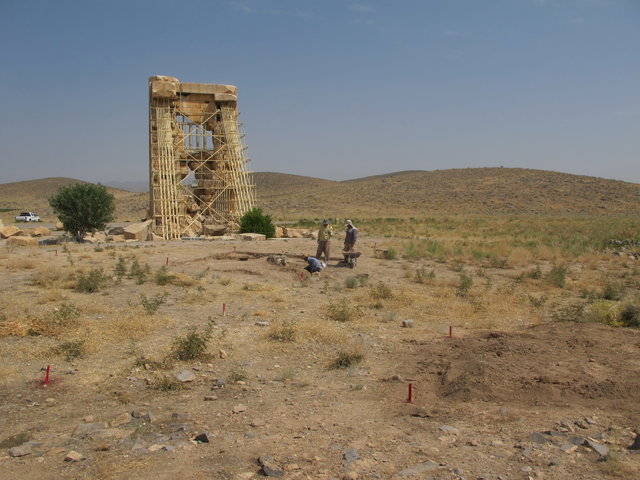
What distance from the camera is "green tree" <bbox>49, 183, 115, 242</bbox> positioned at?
74.1 feet

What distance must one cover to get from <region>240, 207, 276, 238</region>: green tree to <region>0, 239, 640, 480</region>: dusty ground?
14.1m

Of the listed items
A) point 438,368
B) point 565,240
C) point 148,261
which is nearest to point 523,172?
point 565,240

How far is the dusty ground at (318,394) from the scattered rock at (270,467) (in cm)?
7

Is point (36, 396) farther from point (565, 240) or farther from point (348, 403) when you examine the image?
point (565, 240)

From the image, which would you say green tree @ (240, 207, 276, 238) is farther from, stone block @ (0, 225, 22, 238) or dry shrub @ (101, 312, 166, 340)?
dry shrub @ (101, 312, 166, 340)

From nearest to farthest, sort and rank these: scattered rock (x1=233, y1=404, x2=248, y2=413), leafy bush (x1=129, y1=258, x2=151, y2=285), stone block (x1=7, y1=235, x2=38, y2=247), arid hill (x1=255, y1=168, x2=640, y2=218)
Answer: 1. scattered rock (x1=233, y1=404, x2=248, y2=413)
2. leafy bush (x1=129, y1=258, x2=151, y2=285)
3. stone block (x1=7, y1=235, x2=38, y2=247)
4. arid hill (x1=255, y1=168, x2=640, y2=218)

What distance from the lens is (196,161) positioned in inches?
1097

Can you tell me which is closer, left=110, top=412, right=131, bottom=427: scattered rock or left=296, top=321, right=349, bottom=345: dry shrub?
left=110, top=412, right=131, bottom=427: scattered rock

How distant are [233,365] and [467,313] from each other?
5247 mm

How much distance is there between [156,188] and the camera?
26.2m

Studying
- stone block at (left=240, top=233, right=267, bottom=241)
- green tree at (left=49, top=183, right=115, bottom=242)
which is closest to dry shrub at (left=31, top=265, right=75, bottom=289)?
green tree at (left=49, top=183, right=115, bottom=242)

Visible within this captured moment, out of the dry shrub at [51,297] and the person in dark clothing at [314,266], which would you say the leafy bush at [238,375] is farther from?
the person in dark clothing at [314,266]

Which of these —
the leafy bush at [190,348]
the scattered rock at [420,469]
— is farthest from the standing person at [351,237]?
the scattered rock at [420,469]

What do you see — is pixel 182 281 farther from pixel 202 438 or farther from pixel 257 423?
pixel 202 438
